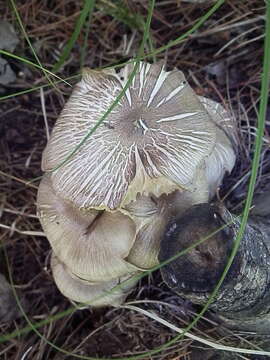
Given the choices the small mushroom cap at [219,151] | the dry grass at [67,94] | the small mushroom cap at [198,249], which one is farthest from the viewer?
the dry grass at [67,94]

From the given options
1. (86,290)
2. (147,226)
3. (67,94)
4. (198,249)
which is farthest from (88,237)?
(67,94)

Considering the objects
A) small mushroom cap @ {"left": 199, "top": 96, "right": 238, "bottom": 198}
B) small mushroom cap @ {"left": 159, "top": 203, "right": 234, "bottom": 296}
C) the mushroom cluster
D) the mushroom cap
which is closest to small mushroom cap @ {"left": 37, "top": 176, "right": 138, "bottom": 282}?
the mushroom cluster

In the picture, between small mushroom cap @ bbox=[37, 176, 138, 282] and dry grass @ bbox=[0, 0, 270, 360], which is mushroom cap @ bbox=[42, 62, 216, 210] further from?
dry grass @ bbox=[0, 0, 270, 360]

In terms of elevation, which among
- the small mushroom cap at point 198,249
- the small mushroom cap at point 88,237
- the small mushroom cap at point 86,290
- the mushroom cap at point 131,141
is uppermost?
the mushroom cap at point 131,141

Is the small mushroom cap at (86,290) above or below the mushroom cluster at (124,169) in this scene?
below

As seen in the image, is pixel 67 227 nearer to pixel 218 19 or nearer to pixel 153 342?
pixel 153 342

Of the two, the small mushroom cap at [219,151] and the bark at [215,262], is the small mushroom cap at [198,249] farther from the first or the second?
the small mushroom cap at [219,151]

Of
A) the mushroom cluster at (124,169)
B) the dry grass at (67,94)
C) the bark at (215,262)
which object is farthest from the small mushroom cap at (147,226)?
the dry grass at (67,94)

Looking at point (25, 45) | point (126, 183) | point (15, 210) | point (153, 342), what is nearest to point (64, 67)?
point (25, 45)
